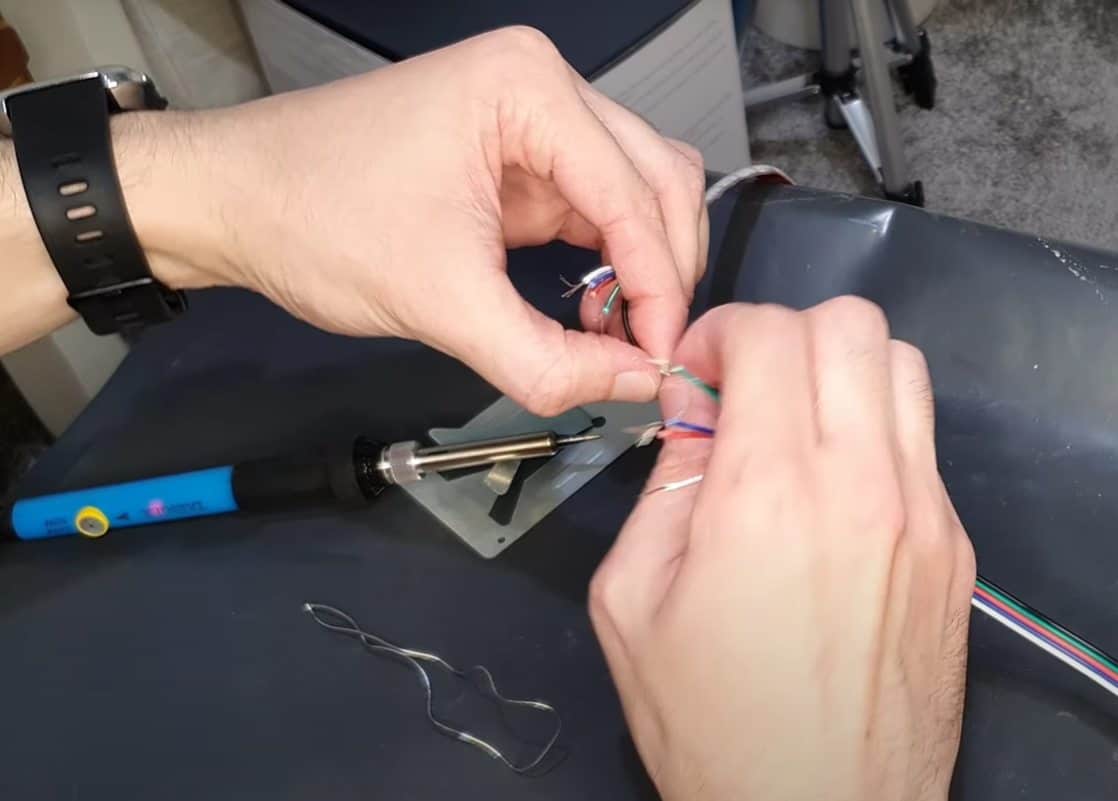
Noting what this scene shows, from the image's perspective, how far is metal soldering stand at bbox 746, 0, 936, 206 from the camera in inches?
43.3

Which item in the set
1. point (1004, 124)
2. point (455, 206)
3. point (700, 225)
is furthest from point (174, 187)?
point (1004, 124)

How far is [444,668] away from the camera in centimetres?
50

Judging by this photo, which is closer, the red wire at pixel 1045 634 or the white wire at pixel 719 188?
the red wire at pixel 1045 634

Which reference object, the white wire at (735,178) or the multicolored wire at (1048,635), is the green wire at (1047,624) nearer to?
the multicolored wire at (1048,635)

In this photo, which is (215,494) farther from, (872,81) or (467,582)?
(872,81)

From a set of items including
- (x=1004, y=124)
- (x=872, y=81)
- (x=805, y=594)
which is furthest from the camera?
(x=1004, y=124)

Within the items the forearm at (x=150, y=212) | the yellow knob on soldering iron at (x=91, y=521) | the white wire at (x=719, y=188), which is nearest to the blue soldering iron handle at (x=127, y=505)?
the yellow knob on soldering iron at (x=91, y=521)

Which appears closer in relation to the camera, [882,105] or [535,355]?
[535,355]

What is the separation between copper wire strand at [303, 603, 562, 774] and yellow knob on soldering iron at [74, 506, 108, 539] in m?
0.14

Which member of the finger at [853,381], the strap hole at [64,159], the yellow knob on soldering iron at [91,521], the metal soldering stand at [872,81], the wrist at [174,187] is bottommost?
the metal soldering stand at [872,81]

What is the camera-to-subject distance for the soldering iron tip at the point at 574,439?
541 mm

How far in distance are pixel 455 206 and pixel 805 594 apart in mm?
227

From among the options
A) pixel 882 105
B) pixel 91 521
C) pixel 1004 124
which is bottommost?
pixel 1004 124

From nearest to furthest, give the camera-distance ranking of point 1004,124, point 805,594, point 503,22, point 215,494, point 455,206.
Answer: point 805,594, point 455,206, point 215,494, point 503,22, point 1004,124
